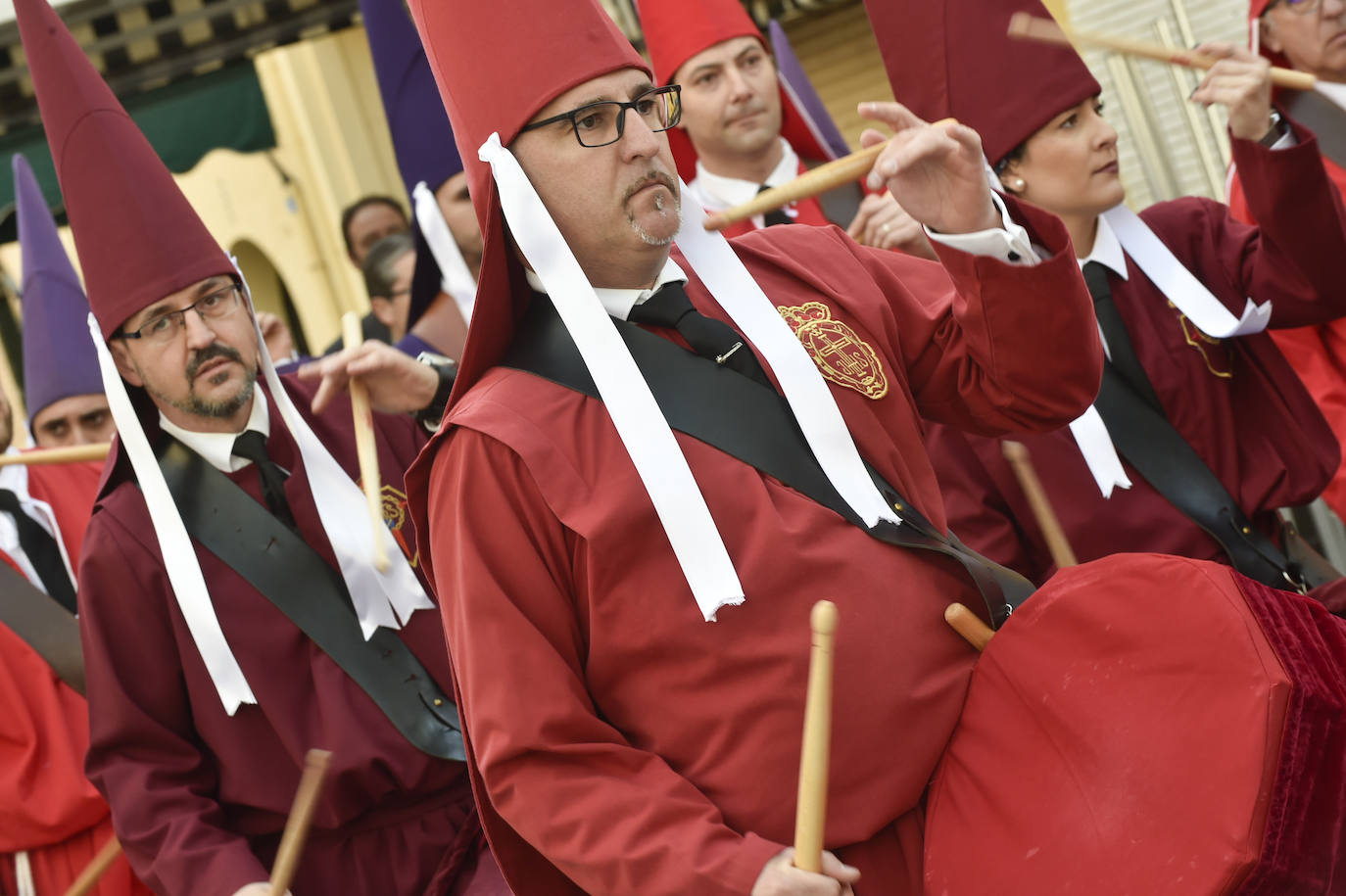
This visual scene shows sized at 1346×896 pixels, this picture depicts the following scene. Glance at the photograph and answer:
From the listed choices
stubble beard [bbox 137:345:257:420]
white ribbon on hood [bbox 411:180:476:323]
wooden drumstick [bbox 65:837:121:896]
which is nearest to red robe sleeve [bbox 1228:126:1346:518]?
white ribbon on hood [bbox 411:180:476:323]

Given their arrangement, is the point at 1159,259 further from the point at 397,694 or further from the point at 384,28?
the point at 384,28

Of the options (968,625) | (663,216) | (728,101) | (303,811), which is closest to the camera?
(968,625)

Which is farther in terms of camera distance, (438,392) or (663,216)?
(438,392)

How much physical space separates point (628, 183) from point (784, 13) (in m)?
7.01

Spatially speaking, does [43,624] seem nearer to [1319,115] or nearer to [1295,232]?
[1295,232]

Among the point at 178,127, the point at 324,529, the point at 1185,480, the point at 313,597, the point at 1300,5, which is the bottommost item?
the point at 1185,480

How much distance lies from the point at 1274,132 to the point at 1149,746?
199cm

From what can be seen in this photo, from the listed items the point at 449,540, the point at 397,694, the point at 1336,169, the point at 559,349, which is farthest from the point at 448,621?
the point at 1336,169

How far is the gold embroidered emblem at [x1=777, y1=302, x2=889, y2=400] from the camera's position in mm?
2453

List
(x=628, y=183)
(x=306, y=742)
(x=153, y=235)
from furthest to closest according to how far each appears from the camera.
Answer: (x=153, y=235) → (x=306, y=742) → (x=628, y=183)

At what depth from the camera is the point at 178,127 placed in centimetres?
912

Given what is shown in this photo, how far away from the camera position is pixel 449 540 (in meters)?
2.38

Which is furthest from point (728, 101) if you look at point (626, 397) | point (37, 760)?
point (37, 760)

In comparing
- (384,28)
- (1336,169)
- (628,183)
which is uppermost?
(384,28)
